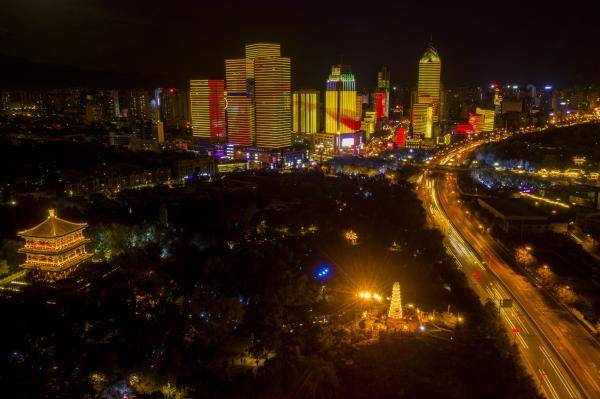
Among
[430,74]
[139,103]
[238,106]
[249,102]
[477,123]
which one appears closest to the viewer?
[249,102]

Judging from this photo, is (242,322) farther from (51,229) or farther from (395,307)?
(51,229)

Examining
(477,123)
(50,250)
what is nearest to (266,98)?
(477,123)

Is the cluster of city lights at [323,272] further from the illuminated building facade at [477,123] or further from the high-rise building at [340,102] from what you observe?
the illuminated building facade at [477,123]

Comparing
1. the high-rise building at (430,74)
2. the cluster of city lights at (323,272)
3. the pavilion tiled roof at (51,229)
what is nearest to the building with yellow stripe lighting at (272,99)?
the high-rise building at (430,74)

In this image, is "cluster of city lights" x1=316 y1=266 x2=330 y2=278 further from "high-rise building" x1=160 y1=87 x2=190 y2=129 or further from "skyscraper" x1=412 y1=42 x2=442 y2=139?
"high-rise building" x1=160 y1=87 x2=190 y2=129

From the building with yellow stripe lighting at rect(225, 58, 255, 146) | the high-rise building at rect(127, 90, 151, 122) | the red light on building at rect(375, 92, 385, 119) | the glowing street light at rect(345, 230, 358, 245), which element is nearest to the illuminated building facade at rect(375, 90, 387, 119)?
Answer: the red light on building at rect(375, 92, 385, 119)

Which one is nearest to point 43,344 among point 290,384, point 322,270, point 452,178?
point 290,384
